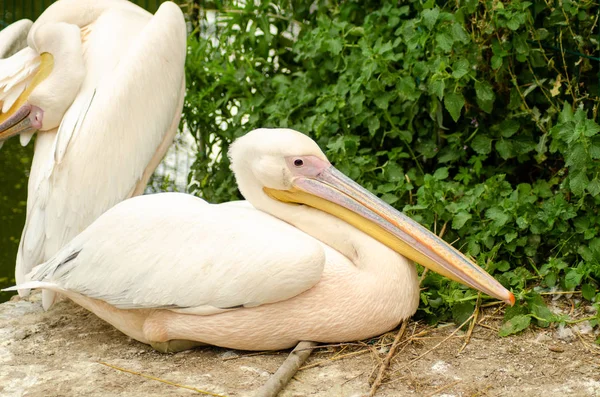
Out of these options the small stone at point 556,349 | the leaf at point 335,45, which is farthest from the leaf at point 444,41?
the small stone at point 556,349

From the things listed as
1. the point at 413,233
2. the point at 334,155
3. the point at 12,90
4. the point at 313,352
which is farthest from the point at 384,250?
the point at 12,90

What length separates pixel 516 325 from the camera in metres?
3.11

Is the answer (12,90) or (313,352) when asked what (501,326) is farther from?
(12,90)

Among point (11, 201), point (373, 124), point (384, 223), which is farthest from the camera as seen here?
point (11, 201)

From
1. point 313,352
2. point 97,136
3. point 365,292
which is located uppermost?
point 97,136

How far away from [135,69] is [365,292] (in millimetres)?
1352

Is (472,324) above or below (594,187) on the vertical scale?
below

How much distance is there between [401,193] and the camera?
12.8ft

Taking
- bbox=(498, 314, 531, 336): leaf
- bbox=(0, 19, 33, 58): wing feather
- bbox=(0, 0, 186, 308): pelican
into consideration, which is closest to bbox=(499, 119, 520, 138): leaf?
bbox=(498, 314, 531, 336): leaf

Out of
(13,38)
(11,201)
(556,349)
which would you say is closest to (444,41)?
(556,349)

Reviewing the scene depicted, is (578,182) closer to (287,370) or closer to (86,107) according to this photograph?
(287,370)

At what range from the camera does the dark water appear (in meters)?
4.96

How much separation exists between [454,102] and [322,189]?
949mm

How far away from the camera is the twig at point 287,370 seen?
8.86 ft
